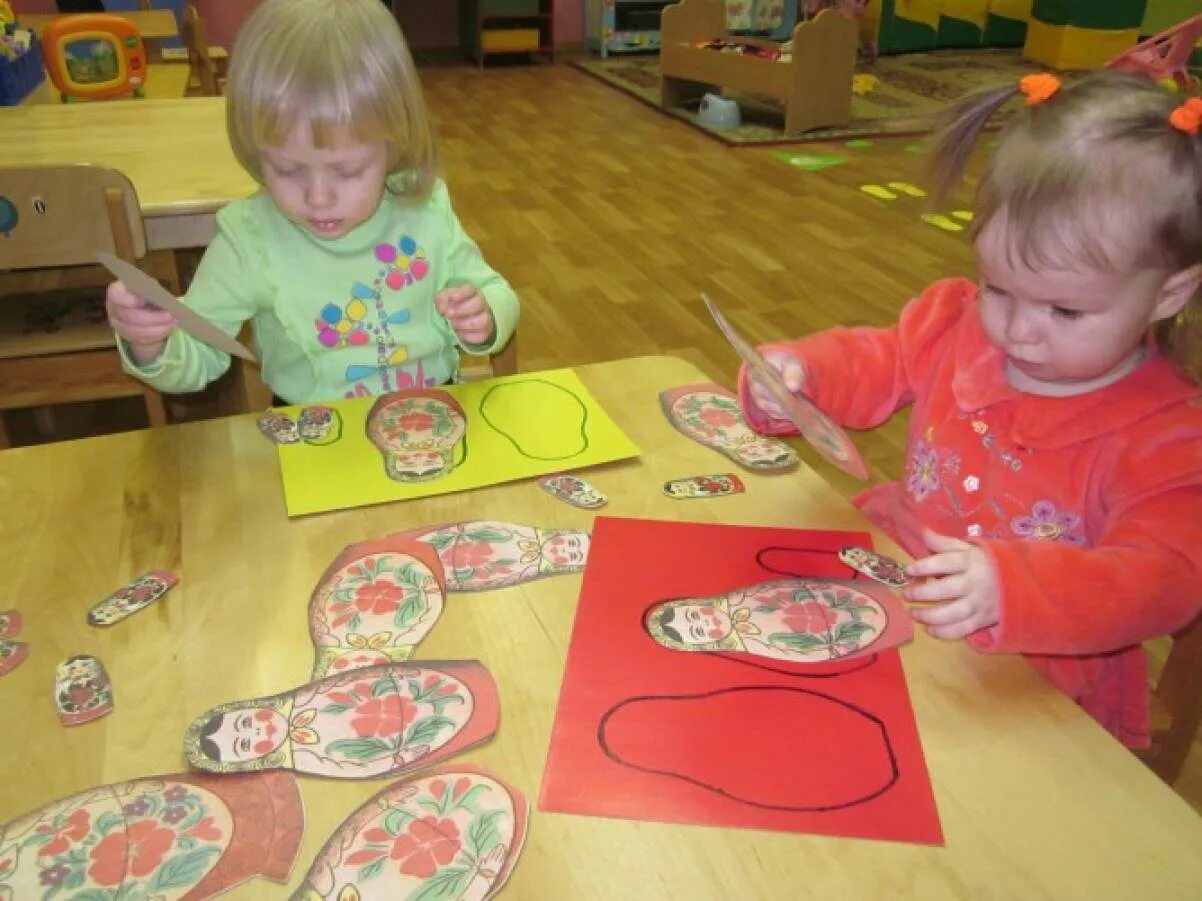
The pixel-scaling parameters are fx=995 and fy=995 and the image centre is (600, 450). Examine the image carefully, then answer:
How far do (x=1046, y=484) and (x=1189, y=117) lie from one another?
0.93 feet

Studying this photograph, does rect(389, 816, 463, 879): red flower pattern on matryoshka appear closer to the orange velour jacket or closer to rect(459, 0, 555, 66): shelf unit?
the orange velour jacket

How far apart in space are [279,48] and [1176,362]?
0.77 metres

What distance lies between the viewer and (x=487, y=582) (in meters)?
0.67

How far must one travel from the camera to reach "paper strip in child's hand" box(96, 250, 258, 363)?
0.65 meters

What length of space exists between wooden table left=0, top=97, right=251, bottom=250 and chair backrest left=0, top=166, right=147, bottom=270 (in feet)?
0.36

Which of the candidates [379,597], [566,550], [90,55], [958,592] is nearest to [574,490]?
[566,550]

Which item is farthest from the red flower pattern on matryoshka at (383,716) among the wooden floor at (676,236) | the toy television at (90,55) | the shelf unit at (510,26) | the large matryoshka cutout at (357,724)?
the shelf unit at (510,26)

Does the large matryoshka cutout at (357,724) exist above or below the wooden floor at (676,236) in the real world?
above

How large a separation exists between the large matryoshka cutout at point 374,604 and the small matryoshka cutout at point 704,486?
0.19 metres

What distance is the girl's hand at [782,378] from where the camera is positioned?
2.68 ft

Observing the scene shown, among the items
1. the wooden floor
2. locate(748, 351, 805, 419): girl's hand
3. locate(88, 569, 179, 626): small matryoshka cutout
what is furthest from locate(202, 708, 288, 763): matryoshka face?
the wooden floor

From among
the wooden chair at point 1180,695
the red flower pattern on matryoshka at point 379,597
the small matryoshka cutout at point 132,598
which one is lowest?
the wooden chair at point 1180,695

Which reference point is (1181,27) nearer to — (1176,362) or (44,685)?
(1176,362)

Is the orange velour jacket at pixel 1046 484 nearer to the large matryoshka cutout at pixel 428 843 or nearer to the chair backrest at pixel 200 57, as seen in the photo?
the large matryoshka cutout at pixel 428 843
